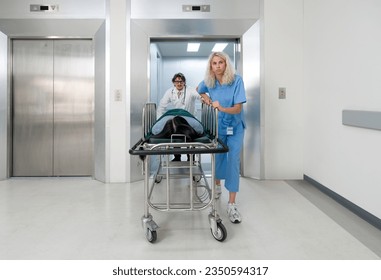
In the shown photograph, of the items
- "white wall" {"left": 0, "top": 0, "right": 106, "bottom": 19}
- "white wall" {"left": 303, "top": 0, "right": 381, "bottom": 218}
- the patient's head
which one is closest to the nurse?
the patient's head

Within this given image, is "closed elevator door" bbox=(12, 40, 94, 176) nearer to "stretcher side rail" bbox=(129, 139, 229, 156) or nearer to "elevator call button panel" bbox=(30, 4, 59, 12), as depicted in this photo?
"elevator call button panel" bbox=(30, 4, 59, 12)

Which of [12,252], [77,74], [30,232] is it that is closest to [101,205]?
[30,232]

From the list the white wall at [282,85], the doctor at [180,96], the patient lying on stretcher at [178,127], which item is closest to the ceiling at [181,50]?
the white wall at [282,85]

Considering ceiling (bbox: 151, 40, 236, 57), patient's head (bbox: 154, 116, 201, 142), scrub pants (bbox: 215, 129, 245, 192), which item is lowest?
scrub pants (bbox: 215, 129, 245, 192)

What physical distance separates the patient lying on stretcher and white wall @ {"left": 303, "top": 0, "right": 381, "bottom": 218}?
1.57 meters

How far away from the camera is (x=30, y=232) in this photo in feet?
9.24

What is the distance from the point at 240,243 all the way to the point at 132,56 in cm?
320

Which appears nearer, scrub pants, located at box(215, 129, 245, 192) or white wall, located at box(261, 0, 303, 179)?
scrub pants, located at box(215, 129, 245, 192)

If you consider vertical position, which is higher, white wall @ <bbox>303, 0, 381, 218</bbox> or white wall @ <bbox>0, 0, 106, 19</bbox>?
white wall @ <bbox>0, 0, 106, 19</bbox>

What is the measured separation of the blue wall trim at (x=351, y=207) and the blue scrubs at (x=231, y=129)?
1.18m

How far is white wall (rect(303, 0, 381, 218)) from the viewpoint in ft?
9.78

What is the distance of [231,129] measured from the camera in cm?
324

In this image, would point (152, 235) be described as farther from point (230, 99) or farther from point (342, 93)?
point (342, 93)

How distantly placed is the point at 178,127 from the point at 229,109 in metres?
0.58
